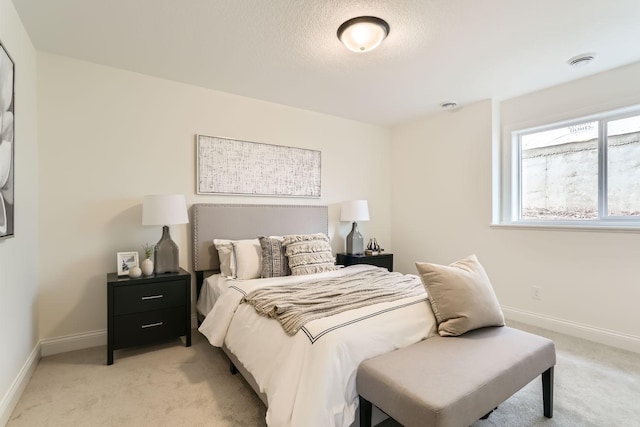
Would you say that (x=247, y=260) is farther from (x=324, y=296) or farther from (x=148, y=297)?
(x=324, y=296)

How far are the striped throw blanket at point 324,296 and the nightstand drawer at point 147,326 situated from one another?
2.88 feet

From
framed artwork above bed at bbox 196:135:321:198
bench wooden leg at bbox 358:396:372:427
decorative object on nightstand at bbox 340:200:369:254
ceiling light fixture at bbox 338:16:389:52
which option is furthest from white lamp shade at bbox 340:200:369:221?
A: bench wooden leg at bbox 358:396:372:427

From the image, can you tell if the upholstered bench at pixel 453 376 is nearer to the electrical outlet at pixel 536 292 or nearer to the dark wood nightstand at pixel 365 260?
the electrical outlet at pixel 536 292

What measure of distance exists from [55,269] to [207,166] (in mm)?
1527

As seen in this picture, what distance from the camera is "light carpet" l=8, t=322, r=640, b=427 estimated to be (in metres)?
1.75

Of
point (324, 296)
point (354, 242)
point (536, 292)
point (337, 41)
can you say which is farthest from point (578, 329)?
point (337, 41)

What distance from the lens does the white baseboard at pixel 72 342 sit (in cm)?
252

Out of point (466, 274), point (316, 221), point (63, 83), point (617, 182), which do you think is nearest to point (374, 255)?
point (316, 221)

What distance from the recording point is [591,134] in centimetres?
302

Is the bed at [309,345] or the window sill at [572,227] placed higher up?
the window sill at [572,227]

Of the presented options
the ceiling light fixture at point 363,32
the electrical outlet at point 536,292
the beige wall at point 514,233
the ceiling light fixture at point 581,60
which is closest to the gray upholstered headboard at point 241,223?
the beige wall at point 514,233

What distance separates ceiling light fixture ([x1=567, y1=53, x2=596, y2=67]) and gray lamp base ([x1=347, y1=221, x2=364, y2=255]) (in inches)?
102

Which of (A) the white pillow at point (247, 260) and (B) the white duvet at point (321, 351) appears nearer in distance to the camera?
(B) the white duvet at point (321, 351)

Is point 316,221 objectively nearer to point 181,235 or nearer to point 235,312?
point 181,235
